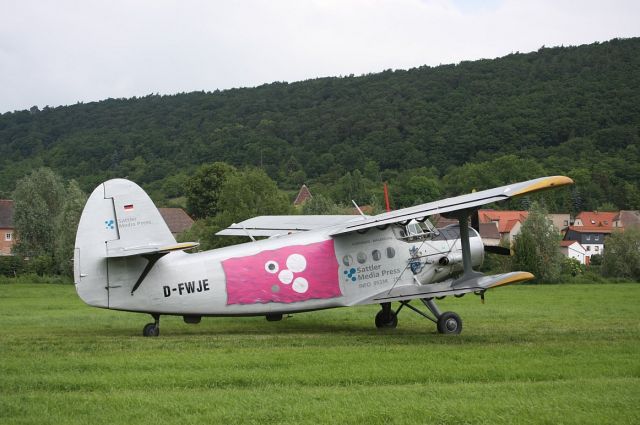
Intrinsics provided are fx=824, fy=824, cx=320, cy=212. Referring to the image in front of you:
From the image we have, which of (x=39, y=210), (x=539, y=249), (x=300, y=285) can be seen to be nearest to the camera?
(x=300, y=285)

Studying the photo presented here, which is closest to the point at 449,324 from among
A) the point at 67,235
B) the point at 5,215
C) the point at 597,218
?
the point at 67,235

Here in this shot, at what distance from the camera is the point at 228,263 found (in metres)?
14.4

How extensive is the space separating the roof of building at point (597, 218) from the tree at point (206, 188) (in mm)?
51757

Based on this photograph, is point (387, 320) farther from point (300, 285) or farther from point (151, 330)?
point (151, 330)

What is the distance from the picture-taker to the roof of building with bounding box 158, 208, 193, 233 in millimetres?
78162

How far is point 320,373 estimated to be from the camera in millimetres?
9883

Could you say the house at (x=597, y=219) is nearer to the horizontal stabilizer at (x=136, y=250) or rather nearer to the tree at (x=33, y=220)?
the tree at (x=33, y=220)

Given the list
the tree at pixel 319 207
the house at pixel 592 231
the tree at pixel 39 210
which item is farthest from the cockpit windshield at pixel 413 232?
the house at pixel 592 231

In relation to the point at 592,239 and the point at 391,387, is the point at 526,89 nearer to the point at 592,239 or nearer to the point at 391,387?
the point at 592,239

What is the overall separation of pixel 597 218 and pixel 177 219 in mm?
56203

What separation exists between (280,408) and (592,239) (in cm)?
10192

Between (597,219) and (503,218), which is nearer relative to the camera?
(503,218)

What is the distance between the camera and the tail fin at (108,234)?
1384cm

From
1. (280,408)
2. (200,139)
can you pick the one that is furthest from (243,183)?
(200,139)
